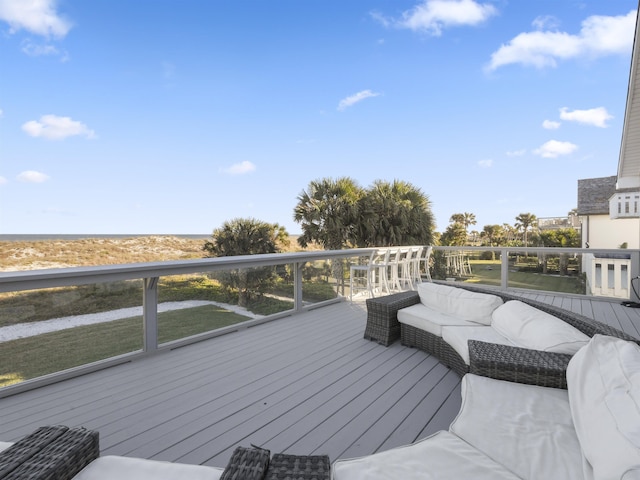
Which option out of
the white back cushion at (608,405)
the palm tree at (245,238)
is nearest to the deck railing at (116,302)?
the white back cushion at (608,405)

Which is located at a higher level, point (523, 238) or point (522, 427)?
point (523, 238)

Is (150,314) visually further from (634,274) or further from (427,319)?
(634,274)

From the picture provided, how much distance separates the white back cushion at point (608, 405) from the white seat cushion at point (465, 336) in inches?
34.2

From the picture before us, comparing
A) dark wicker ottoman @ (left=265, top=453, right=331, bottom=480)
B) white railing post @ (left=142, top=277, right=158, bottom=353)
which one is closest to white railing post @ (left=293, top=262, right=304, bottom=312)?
white railing post @ (left=142, top=277, right=158, bottom=353)

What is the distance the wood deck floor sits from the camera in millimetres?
1956

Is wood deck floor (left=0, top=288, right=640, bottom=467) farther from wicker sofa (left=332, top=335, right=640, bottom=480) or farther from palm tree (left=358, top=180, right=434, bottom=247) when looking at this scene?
palm tree (left=358, top=180, right=434, bottom=247)

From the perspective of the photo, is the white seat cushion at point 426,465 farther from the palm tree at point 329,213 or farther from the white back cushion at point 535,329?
the palm tree at point 329,213

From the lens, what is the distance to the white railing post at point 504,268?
7176mm

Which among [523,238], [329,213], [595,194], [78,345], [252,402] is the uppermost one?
[595,194]

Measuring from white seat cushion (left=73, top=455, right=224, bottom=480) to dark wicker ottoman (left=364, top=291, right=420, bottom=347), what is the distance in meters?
2.60

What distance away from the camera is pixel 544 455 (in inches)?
50.0

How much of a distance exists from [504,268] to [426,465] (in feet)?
23.1

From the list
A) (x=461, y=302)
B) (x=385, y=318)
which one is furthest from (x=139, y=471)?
(x=461, y=302)

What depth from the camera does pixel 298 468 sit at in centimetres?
112
